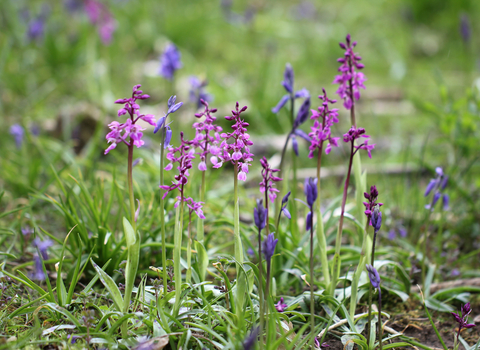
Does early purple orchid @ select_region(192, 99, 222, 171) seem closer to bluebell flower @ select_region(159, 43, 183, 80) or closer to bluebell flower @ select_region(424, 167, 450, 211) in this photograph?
bluebell flower @ select_region(424, 167, 450, 211)

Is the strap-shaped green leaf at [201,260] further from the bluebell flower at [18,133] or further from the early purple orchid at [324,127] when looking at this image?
the bluebell flower at [18,133]

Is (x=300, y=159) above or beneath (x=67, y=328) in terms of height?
above

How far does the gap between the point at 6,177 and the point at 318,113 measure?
288cm

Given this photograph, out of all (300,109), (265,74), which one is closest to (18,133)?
(300,109)

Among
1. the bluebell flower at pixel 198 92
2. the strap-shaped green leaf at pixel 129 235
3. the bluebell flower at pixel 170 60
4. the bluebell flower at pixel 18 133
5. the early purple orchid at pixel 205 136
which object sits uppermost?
the bluebell flower at pixel 170 60

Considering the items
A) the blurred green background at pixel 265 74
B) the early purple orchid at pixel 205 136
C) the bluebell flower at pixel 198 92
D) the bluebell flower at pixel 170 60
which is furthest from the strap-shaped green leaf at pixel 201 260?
the bluebell flower at pixel 170 60

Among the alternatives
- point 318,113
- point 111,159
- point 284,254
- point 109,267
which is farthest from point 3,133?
point 318,113

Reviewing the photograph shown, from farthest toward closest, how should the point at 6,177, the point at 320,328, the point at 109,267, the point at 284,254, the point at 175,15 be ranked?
the point at 175,15 → the point at 6,177 → the point at 284,254 → the point at 109,267 → the point at 320,328

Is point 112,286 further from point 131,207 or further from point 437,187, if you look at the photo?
point 437,187

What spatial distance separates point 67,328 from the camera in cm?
177

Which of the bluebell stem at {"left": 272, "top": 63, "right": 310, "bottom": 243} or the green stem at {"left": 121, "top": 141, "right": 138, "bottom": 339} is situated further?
the bluebell stem at {"left": 272, "top": 63, "right": 310, "bottom": 243}

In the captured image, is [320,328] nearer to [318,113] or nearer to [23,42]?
[318,113]

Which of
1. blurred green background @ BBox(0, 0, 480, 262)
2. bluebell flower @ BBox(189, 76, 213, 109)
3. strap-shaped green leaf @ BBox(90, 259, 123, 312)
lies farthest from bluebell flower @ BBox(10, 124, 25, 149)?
strap-shaped green leaf @ BBox(90, 259, 123, 312)

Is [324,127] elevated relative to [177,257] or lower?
elevated
